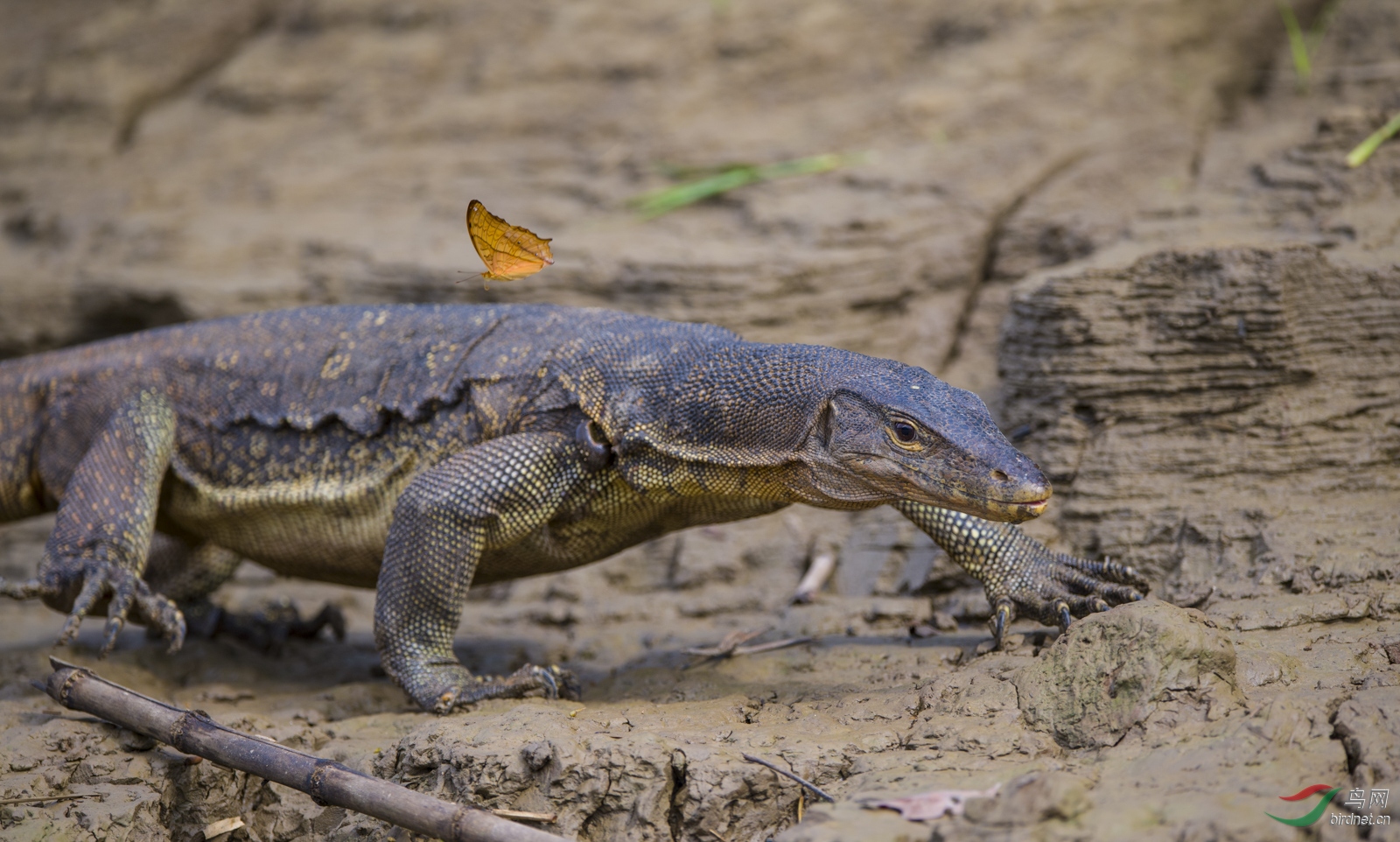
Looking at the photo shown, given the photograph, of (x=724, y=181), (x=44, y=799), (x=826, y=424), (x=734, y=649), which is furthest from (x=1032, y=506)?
(x=724, y=181)

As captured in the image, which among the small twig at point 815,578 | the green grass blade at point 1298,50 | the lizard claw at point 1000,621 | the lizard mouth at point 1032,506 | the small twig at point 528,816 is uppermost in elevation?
the green grass blade at point 1298,50

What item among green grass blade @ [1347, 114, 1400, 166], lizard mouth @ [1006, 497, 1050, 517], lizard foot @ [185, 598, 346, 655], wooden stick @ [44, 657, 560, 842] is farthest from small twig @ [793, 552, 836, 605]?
green grass blade @ [1347, 114, 1400, 166]

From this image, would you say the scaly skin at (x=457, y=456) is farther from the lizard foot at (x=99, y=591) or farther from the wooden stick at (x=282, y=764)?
the wooden stick at (x=282, y=764)

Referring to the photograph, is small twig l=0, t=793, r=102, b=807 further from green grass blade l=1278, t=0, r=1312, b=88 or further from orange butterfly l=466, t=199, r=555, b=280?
A: green grass blade l=1278, t=0, r=1312, b=88

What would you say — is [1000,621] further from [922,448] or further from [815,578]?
[815,578]

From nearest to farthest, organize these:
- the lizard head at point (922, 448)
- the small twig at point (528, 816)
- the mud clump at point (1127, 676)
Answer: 1. the mud clump at point (1127, 676)
2. the small twig at point (528, 816)
3. the lizard head at point (922, 448)

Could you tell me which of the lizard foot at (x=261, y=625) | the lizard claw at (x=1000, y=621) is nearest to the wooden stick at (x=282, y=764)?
the lizard foot at (x=261, y=625)

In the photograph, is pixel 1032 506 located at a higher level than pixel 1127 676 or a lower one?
higher
